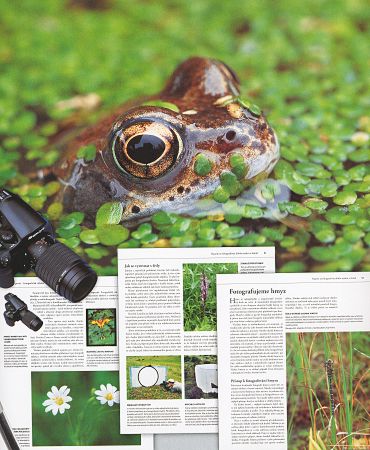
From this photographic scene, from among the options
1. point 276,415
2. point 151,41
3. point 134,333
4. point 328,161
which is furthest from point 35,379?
point 151,41

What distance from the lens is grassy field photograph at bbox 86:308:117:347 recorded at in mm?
1443

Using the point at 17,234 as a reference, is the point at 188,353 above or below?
below

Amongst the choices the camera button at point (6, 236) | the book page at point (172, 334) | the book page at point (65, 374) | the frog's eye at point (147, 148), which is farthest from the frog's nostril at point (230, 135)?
the camera button at point (6, 236)

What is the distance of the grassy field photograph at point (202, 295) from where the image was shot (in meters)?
1.43

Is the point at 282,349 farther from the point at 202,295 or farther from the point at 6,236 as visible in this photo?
the point at 6,236

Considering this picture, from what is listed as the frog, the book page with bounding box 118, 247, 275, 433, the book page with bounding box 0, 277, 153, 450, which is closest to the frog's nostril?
the frog

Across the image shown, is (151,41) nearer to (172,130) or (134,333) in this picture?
(172,130)

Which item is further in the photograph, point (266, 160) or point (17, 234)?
point (266, 160)

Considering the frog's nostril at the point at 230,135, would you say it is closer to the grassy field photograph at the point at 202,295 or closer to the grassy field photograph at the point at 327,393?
the grassy field photograph at the point at 202,295

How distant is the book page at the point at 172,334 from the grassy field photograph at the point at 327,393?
187 millimetres

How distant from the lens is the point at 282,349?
142cm

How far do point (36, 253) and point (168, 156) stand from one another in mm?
377

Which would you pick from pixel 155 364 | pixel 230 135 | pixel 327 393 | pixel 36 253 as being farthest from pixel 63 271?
pixel 327 393

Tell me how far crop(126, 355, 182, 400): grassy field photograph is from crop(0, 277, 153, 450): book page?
36 mm
